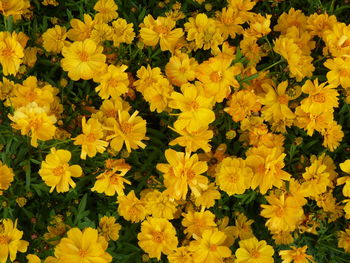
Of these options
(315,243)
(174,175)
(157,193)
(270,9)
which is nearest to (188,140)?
(174,175)

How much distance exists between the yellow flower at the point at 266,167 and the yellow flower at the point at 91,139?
1.94 feet

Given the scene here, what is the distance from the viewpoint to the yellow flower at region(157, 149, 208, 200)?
1.60 metres

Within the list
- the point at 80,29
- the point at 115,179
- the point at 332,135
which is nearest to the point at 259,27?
the point at 332,135

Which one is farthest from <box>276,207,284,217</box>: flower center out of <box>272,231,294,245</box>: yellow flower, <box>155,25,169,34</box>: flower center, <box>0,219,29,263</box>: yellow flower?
<box>0,219,29,263</box>: yellow flower

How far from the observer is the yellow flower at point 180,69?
70.0 inches

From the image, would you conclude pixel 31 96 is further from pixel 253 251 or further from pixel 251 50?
pixel 253 251

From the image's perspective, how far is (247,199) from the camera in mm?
1907

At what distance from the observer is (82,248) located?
5.15 feet

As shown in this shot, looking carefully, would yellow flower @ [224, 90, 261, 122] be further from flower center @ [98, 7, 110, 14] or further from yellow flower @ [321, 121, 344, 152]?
flower center @ [98, 7, 110, 14]

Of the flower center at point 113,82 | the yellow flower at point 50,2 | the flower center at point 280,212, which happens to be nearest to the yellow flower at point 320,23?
the flower center at point 280,212

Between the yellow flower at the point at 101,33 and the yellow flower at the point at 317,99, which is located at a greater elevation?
the yellow flower at the point at 101,33

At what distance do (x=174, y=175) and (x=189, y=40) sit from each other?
67 cm

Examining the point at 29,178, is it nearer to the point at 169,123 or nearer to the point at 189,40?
the point at 169,123

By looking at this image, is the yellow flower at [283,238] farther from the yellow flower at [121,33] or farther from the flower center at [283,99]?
the yellow flower at [121,33]
